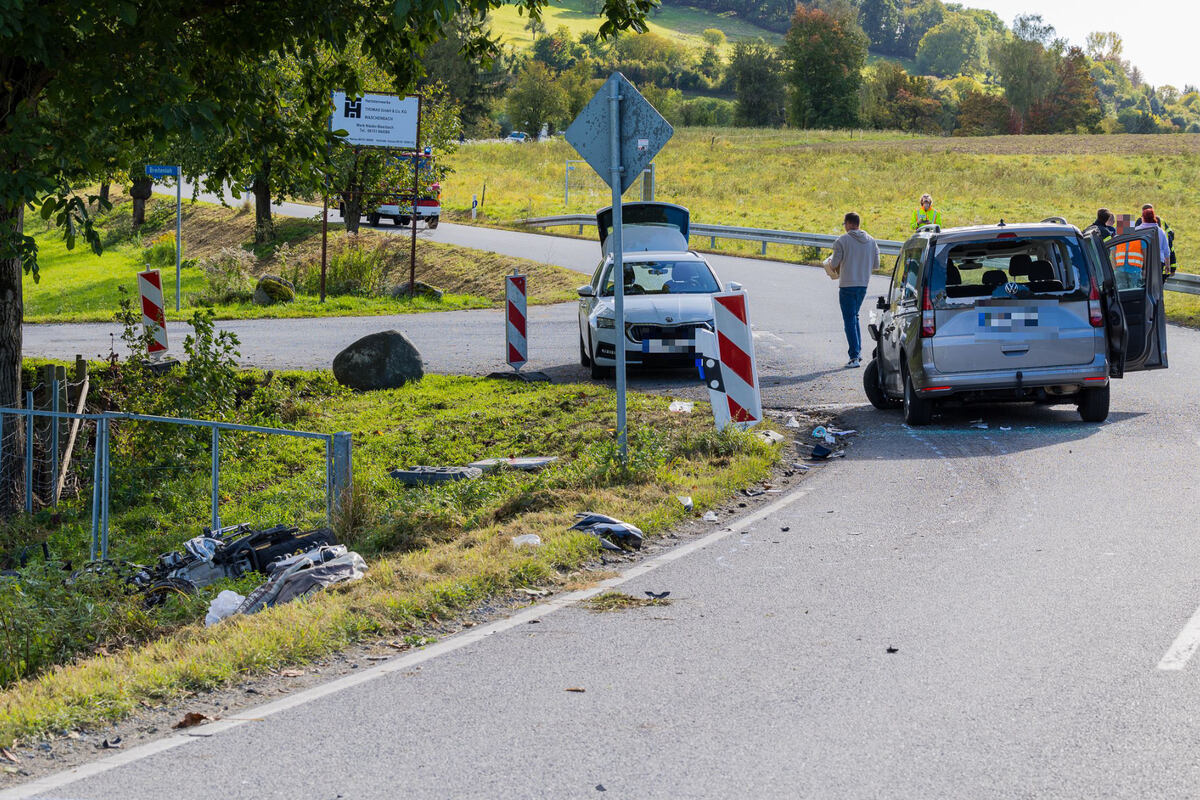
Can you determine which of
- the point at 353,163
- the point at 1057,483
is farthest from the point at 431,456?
the point at 353,163

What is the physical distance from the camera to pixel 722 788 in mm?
4328

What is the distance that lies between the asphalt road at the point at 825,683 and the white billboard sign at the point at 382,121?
16883 millimetres

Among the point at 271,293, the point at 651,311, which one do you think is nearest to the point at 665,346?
the point at 651,311

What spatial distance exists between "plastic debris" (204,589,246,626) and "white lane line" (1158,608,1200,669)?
4.96 metres

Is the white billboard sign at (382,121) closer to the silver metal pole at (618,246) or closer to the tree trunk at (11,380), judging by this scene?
the tree trunk at (11,380)

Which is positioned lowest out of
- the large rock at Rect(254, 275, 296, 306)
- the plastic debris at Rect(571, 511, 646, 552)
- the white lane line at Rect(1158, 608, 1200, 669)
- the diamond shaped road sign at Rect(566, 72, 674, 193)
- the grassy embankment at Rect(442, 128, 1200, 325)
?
the plastic debris at Rect(571, 511, 646, 552)

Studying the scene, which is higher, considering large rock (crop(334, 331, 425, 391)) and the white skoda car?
the white skoda car

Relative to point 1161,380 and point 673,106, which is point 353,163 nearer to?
point 1161,380

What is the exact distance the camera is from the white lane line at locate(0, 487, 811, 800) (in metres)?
4.59

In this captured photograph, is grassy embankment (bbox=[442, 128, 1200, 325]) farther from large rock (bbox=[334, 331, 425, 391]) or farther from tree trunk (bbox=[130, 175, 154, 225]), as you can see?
large rock (bbox=[334, 331, 425, 391])

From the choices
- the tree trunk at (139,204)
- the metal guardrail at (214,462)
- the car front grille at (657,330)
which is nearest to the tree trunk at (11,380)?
the metal guardrail at (214,462)

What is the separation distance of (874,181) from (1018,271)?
169 ft

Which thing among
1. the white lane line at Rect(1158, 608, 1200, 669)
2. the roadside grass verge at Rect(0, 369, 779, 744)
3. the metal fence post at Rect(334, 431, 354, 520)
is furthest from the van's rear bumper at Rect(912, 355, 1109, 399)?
the white lane line at Rect(1158, 608, 1200, 669)

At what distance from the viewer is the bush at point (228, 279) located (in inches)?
1147
